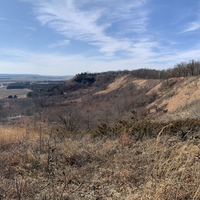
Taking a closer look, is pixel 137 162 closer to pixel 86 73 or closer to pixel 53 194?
pixel 53 194

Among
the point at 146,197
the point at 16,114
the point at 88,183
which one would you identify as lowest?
the point at 16,114

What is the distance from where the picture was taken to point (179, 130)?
4617 millimetres

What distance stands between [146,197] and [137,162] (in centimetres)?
118

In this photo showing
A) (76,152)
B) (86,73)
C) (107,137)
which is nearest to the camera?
(76,152)

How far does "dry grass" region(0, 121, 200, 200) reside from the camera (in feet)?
7.70

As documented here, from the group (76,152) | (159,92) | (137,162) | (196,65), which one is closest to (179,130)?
(137,162)

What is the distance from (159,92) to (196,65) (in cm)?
1017

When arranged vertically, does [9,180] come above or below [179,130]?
below

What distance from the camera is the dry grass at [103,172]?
2.35 metres

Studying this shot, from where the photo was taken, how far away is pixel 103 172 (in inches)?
119

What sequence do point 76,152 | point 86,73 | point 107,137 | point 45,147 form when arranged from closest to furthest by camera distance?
1. point 76,152
2. point 45,147
3. point 107,137
4. point 86,73

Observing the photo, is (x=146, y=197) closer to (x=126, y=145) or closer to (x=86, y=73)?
(x=126, y=145)

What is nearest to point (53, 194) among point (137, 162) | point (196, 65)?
point (137, 162)

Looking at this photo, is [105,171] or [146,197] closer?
[146,197]
